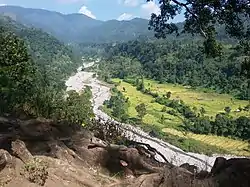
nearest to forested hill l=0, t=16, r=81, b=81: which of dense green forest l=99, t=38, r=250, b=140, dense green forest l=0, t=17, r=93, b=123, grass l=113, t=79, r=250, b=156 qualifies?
dense green forest l=99, t=38, r=250, b=140

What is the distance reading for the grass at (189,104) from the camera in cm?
6394

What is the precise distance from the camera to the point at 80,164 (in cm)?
786

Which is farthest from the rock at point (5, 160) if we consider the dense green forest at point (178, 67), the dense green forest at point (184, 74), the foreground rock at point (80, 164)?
the dense green forest at point (178, 67)

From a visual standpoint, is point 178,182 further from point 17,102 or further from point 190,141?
point 190,141

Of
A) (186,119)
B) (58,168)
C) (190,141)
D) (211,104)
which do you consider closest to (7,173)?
(58,168)

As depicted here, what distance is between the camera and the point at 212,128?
239ft

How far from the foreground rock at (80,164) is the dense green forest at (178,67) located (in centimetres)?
8386

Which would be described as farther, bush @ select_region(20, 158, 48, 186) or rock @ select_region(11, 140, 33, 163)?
rock @ select_region(11, 140, 33, 163)

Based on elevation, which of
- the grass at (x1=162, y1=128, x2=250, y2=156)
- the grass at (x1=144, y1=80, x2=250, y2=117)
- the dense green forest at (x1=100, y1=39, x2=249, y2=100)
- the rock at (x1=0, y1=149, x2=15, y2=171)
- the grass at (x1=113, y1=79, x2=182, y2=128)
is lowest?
the grass at (x1=162, y1=128, x2=250, y2=156)

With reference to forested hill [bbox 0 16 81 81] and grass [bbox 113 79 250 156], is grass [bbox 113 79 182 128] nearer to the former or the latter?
grass [bbox 113 79 250 156]

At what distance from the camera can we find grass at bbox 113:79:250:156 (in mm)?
63944

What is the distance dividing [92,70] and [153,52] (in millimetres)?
23749

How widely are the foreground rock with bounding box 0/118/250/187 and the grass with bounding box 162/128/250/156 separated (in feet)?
173

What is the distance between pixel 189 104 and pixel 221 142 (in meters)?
23.8
